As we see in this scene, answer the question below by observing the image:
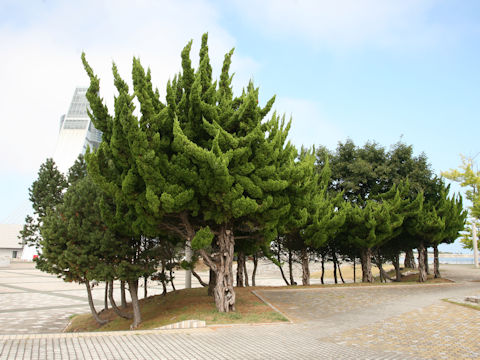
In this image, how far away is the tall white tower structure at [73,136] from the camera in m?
109

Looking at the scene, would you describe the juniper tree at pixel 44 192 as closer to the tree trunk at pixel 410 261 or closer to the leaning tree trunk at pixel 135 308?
the leaning tree trunk at pixel 135 308

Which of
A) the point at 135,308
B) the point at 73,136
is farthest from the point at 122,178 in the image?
the point at 73,136

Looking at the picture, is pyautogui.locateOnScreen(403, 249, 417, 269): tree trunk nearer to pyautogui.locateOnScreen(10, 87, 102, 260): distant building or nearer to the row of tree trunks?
the row of tree trunks

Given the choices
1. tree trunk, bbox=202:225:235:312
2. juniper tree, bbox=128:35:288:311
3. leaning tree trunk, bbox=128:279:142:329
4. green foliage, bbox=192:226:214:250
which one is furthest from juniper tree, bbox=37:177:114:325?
tree trunk, bbox=202:225:235:312

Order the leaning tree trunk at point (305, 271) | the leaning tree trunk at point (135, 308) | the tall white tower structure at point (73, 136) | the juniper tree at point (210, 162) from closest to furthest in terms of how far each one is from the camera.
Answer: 1. the juniper tree at point (210, 162)
2. the leaning tree trunk at point (135, 308)
3. the leaning tree trunk at point (305, 271)
4. the tall white tower structure at point (73, 136)

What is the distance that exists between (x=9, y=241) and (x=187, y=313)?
8656 centimetres

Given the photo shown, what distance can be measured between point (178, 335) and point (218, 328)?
148 cm

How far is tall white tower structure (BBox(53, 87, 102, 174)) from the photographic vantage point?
10906 centimetres

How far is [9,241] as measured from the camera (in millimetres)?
81875

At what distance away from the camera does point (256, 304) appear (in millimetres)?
Result: 13961

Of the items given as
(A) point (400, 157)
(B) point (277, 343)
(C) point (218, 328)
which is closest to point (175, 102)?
(C) point (218, 328)

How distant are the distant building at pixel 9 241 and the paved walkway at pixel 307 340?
86776 millimetres

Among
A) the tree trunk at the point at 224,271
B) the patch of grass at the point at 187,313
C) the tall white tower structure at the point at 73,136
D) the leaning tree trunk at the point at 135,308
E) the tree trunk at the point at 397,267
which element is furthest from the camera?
the tall white tower structure at the point at 73,136

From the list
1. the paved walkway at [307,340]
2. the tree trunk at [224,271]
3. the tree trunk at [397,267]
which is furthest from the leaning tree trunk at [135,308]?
the tree trunk at [397,267]
